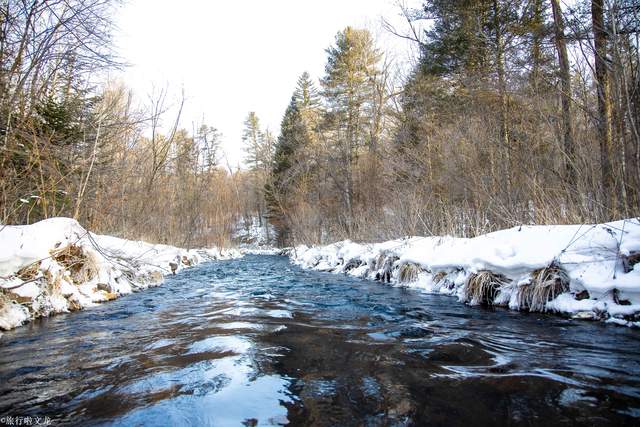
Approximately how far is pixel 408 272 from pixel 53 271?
246 inches

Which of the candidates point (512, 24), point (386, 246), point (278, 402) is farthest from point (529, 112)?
point (278, 402)

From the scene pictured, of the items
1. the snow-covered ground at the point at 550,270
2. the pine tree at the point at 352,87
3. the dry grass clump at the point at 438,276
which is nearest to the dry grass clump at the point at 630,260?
the snow-covered ground at the point at 550,270

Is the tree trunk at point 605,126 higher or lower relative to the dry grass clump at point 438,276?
higher

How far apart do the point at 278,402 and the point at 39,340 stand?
3.17m

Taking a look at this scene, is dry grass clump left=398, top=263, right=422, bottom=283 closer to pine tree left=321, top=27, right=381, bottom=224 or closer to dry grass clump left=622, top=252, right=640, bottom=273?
dry grass clump left=622, top=252, right=640, bottom=273

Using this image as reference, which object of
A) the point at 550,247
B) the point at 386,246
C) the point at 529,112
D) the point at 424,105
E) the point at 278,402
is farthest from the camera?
the point at 424,105

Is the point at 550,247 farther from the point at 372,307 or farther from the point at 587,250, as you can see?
the point at 372,307

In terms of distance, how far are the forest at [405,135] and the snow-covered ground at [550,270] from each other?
784 mm

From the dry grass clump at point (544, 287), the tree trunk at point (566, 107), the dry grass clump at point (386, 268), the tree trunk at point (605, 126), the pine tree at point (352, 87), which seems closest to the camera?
the dry grass clump at point (544, 287)

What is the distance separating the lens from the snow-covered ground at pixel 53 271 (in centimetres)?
464

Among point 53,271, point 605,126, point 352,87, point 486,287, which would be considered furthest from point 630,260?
point 352,87

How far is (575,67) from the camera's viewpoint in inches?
244

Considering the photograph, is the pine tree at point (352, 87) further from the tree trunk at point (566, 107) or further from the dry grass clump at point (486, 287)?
the dry grass clump at point (486, 287)

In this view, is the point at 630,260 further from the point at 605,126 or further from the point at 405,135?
the point at 405,135
